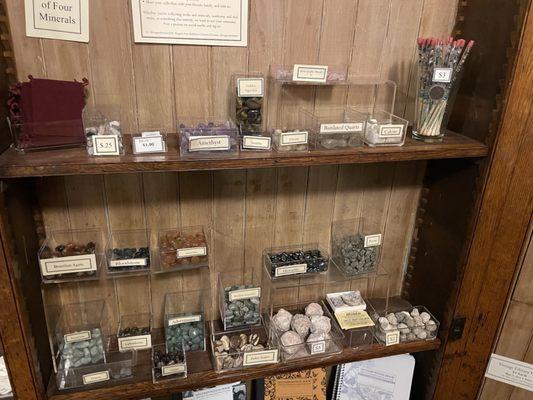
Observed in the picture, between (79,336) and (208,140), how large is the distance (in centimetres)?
71

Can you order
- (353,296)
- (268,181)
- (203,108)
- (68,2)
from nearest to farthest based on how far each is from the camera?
(68,2) → (203,108) → (268,181) → (353,296)

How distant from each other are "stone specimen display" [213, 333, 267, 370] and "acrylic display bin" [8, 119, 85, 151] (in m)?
0.73

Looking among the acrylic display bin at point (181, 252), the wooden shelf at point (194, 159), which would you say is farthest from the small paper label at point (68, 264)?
the wooden shelf at point (194, 159)

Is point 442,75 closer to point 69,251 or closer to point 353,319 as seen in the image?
point 353,319

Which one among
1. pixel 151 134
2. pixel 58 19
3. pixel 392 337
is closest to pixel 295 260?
pixel 392 337

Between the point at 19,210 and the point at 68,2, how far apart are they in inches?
20.7

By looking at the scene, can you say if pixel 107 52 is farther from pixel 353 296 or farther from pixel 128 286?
pixel 353 296

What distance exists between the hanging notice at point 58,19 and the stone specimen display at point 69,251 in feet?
1.85

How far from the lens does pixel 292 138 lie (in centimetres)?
108

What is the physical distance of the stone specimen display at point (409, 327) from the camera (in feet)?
4.62

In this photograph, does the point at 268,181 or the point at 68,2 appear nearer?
the point at 68,2

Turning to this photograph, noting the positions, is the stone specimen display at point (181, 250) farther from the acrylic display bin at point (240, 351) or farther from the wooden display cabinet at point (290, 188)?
the acrylic display bin at point (240, 351)

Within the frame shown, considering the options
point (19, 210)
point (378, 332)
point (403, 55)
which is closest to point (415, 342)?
point (378, 332)

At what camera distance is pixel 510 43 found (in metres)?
1.07
